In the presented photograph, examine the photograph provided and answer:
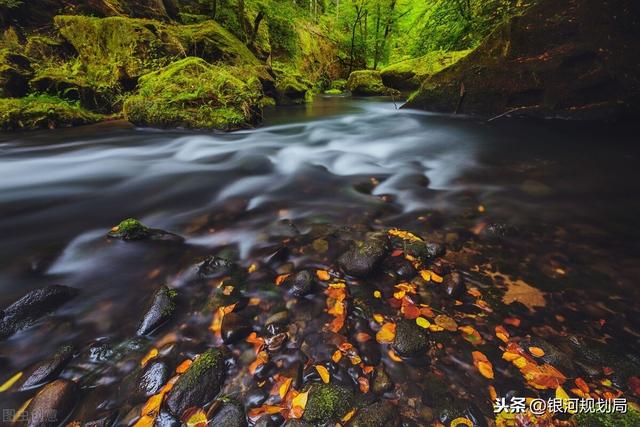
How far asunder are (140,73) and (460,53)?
1170 cm

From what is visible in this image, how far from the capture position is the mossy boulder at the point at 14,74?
7.46 meters

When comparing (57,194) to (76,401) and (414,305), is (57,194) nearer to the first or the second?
(76,401)

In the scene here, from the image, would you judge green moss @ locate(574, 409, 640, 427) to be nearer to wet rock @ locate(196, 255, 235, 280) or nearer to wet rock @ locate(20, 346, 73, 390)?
wet rock @ locate(196, 255, 235, 280)

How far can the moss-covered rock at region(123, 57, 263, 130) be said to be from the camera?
7.43m

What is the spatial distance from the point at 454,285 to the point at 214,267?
200cm

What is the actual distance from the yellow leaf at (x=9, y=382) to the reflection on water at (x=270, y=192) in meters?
0.25

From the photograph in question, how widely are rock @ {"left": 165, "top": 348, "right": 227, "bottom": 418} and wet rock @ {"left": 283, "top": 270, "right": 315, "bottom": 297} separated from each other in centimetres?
73

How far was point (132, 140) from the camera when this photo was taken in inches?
266

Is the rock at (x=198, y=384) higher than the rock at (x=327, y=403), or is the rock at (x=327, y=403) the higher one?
the rock at (x=198, y=384)

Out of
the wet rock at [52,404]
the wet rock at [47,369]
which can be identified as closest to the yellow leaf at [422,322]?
the wet rock at [52,404]

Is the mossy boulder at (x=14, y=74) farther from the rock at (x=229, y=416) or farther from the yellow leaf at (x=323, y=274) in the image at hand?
the rock at (x=229, y=416)

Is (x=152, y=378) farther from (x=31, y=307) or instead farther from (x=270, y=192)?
(x=270, y=192)

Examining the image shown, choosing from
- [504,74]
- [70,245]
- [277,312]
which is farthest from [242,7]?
[277,312]

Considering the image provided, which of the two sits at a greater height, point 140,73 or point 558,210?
point 140,73
